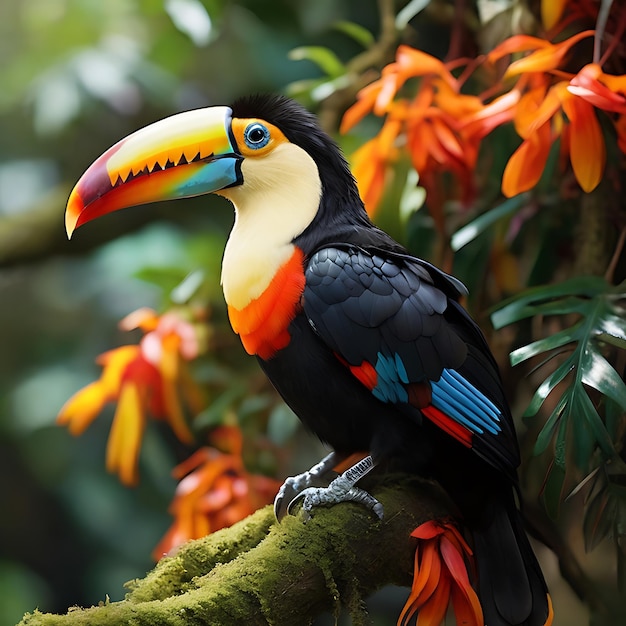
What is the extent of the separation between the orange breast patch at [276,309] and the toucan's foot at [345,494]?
0.21 meters

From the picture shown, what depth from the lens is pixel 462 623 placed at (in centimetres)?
120

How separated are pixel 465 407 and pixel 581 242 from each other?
57 centimetres

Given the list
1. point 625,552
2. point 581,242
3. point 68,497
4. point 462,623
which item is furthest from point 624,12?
point 68,497

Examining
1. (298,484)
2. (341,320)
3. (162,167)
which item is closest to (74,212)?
(162,167)

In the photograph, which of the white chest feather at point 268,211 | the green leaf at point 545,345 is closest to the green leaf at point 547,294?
the green leaf at point 545,345

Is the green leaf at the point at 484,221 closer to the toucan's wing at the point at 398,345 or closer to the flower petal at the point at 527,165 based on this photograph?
the flower petal at the point at 527,165

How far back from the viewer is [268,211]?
1.27 m

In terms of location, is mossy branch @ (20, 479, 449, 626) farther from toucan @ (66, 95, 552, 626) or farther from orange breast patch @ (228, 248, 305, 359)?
orange breast patch @ (228, 248, 305, 359)

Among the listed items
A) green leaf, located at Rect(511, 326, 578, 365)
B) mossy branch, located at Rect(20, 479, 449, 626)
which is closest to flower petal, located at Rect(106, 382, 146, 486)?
mossy branch, located at Rect(20, 479, 449, 626)

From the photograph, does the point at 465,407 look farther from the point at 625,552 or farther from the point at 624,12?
the point at 624,12

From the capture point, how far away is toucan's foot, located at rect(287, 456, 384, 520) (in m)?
1.18

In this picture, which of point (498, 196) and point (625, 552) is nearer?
point (625, 552)

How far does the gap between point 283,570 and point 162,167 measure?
1.99 ft

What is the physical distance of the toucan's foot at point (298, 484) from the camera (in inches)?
50.6
